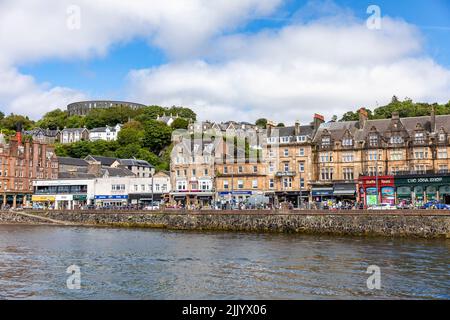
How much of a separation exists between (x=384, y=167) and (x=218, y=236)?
28440 mm

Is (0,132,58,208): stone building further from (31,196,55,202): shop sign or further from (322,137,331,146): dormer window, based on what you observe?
(322,137,331,146): dormer window

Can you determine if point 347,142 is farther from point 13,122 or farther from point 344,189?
point 13,122

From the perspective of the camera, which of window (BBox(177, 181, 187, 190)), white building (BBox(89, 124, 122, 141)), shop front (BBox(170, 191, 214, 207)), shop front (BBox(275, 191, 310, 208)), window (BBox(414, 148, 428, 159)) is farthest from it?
white building (BBox(89, 124, 122, 141))

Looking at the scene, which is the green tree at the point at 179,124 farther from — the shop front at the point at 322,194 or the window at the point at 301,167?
the shop front at the point at 322,194

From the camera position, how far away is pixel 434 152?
64188 mm

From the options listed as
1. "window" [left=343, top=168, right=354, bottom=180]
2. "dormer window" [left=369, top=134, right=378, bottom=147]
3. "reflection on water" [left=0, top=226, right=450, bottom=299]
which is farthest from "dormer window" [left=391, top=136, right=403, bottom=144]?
"reflection on water" [left=0, top=226, right=450, bottom=299]

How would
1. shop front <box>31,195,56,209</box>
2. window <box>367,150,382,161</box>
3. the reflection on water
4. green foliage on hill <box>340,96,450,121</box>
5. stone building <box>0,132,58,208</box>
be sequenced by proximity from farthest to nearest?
green foliage on hill <box>340,96,450,121</box> < shop front <box>31,195,56,209</box> < stone building <box>0,132,58,208</box> < window <box>367,150,382,161</box> < the reflection on water

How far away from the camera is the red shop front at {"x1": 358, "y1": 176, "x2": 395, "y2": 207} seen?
64.3 m

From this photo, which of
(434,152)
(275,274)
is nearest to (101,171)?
(434,152)

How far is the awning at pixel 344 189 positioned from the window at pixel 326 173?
1.97m

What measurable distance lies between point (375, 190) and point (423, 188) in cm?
601

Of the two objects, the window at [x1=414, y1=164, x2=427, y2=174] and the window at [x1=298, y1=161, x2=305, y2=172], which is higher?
the window at [x1=298, y1=161, x2=305, y2=172]

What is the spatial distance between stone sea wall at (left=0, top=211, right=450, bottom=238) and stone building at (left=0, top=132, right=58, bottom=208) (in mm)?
29947
